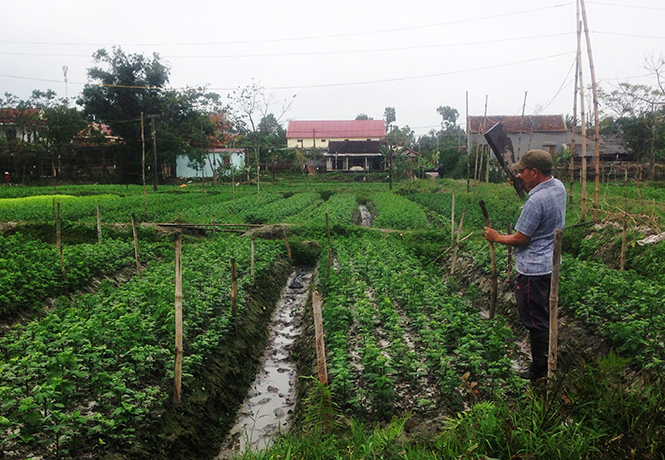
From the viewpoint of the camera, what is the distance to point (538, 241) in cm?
498

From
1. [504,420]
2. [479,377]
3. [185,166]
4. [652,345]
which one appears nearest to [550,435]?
[504,420]

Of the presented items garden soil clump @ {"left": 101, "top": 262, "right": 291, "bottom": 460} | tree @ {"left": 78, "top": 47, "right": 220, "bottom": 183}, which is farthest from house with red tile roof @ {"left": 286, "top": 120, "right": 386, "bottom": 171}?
garden soil clump @ {"left": 101, "top": 262, "right": 291, "bottom": 460}

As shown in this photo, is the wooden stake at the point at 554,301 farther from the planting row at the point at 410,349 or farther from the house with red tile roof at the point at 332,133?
the house with red tile roof at the point at 332,133

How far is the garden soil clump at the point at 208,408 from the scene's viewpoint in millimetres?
4504

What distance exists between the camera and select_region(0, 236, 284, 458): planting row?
3955 millimetres

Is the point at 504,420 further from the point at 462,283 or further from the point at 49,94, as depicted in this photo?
the point at 49,94

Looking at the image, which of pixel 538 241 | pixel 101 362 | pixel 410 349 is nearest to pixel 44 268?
pixel 101 362

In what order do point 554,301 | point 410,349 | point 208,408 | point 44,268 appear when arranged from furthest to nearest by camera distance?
point 44,268, point 410,349, point 208,408, point 554,301

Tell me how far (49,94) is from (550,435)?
66824mm

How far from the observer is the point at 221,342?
23.0ft

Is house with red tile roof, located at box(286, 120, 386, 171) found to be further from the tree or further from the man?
the man

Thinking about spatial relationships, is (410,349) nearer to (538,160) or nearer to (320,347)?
(320,347)

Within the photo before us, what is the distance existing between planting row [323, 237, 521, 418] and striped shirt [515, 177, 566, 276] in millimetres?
986

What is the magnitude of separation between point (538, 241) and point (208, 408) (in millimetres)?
4071
